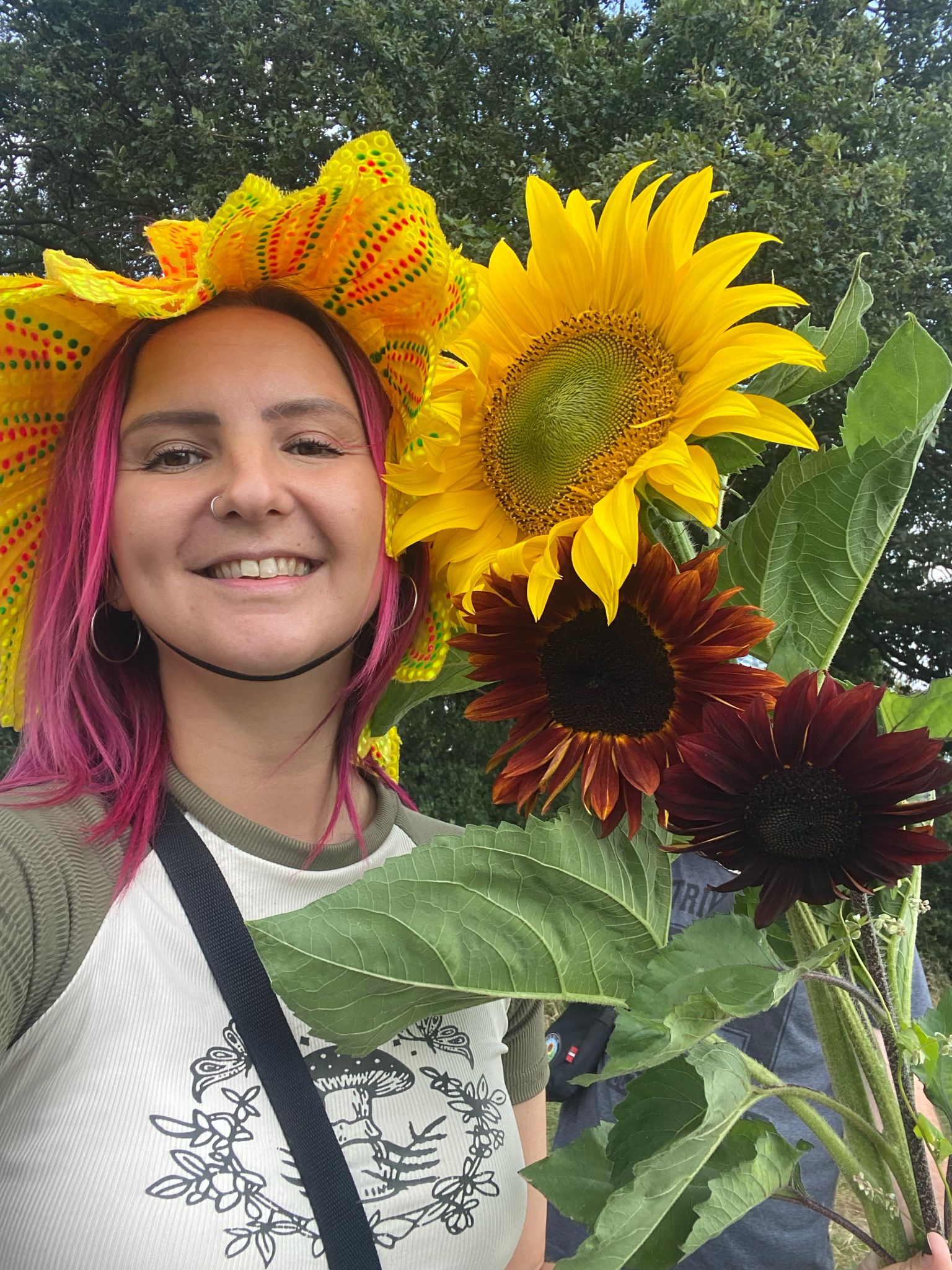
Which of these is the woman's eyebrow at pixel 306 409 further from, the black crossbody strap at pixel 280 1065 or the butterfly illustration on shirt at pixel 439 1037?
the butterfly illustration on shirt at pixel 439 1037

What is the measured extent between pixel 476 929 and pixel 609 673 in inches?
8.5

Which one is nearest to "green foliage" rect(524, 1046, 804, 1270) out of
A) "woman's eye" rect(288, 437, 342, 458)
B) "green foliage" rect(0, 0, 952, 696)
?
"woman's eye" rect(288, 437, 342, 458)

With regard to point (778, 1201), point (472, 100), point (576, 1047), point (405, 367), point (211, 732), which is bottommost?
point (778, 1201)

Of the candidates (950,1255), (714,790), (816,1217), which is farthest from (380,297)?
(816,1217)

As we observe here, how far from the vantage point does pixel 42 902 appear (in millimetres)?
955

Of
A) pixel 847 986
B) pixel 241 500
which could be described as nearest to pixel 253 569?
pixel 241 500

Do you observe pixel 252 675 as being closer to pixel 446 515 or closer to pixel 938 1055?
pixel 446 515

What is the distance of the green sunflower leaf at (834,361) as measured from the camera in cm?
80

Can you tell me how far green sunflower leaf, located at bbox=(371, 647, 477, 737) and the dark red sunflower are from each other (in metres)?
0.26

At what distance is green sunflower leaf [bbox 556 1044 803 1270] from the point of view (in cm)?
61

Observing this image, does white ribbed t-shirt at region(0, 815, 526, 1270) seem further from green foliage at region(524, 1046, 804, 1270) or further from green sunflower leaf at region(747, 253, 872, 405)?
green sunflower leaf at region(747, 253, 872, 405)

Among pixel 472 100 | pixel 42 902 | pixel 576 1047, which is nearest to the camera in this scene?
pixel 42 902

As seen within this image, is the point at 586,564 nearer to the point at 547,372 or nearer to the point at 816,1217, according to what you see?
the point at 547,372

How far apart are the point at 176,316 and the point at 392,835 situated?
701 mm
